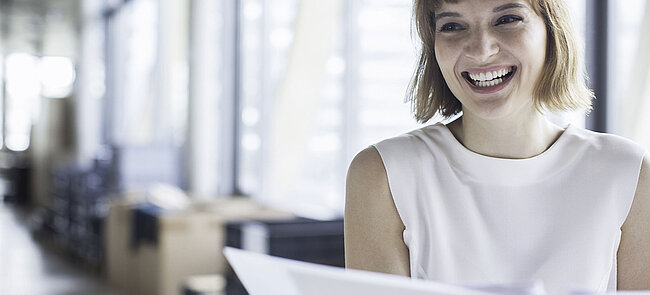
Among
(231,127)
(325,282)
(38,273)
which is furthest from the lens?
(38,273)

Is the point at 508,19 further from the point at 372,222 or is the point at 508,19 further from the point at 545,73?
the point at 372,222

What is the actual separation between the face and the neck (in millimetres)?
59

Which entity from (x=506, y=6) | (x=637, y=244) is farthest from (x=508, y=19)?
(x=637, y=244)

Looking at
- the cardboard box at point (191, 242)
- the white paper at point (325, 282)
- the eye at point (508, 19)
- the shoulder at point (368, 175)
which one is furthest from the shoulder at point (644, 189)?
the cardboard box at point (191, 242)

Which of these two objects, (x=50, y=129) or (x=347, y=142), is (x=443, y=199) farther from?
(x=50, y=129)

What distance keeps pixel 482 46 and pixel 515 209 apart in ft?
1.04

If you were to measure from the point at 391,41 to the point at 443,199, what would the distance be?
10.2 feet

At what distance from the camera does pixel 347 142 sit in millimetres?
4734

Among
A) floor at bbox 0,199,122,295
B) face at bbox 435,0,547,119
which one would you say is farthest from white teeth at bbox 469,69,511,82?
floor at bbox 0,199,122,295

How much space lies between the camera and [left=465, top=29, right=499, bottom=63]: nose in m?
1.37

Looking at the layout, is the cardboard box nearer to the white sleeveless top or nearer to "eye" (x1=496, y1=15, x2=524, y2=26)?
the white sleeveless top

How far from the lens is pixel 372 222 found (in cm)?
143

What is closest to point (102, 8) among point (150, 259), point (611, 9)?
point (150, 259)

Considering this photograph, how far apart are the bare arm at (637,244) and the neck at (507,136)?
19cm
